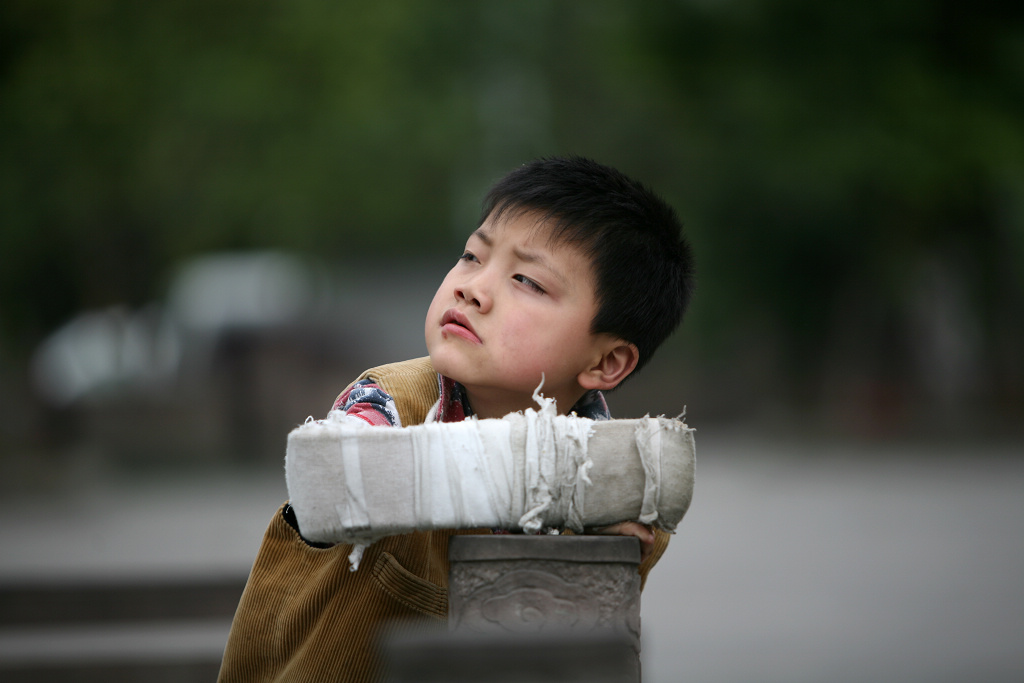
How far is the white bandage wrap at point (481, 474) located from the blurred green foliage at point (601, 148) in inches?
275

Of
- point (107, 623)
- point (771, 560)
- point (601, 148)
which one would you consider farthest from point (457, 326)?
point (601, 148)

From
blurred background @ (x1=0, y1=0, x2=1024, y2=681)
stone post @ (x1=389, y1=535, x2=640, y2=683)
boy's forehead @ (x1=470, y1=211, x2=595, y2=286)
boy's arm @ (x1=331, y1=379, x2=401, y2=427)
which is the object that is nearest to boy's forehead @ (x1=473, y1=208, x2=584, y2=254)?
boy's forehead @ (x1=470, y1=211, x2=595, y2=286)

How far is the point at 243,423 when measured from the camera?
12000 millimetres

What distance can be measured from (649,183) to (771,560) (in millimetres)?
7159

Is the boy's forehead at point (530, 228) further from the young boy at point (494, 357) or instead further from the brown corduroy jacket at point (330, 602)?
the brown corduroy jacket at point (330, 602)

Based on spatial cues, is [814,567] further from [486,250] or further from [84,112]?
[84,112]

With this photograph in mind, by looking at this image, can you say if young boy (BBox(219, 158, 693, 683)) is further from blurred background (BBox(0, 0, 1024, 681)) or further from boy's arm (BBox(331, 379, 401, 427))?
blurred background (BBox(0, 0, 1024, 681))

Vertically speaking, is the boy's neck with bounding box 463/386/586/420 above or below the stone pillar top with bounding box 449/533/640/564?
above

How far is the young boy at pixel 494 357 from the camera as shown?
5.33 ft

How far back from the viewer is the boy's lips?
5.72 ft

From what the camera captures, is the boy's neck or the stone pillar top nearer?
the stone pillar top

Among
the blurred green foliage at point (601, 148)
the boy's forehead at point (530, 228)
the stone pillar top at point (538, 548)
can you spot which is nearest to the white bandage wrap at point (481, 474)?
the stone pillar top at point (538, 548)

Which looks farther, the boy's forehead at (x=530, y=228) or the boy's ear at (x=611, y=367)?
the boy's ear at (x=611, y=367)

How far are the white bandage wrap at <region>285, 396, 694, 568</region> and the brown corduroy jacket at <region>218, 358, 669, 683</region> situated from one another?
0.86 feet
